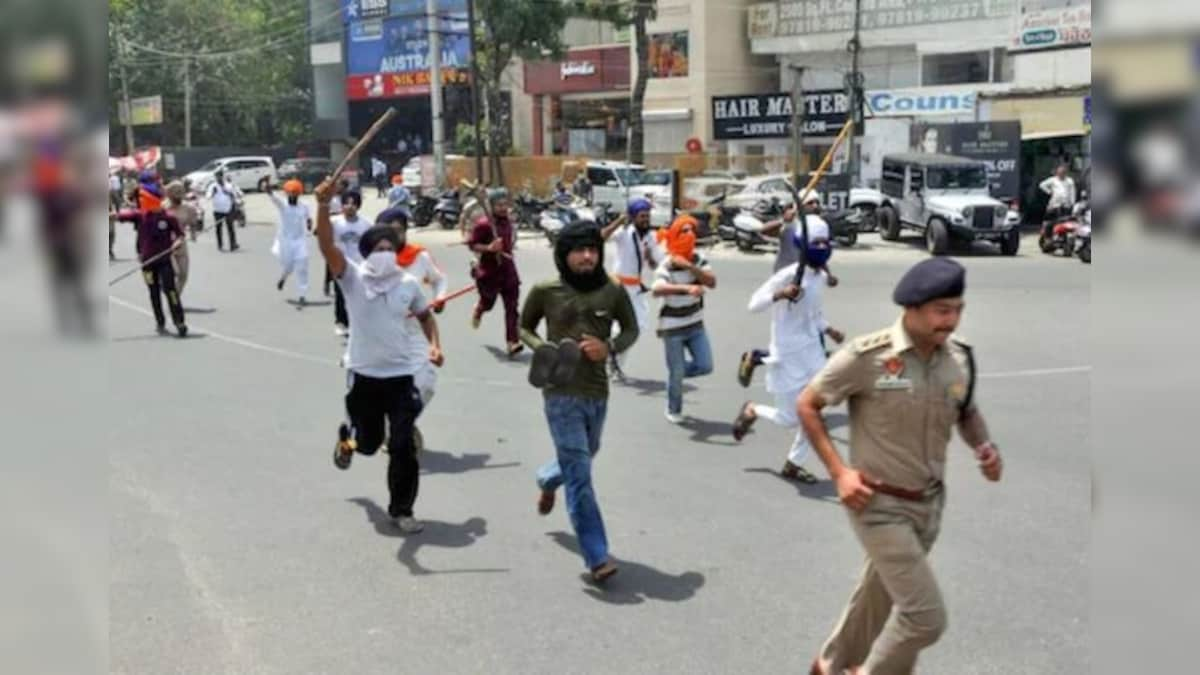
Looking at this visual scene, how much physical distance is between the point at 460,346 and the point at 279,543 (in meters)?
6.38

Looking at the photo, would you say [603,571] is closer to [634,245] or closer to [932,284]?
[932,284]

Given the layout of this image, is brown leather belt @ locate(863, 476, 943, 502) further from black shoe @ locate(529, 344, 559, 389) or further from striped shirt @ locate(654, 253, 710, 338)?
striped shirt @ locate(654, 253, 710, 338)

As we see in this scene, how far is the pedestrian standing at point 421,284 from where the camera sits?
22.8 feet

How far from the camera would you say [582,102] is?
4691 centimetres

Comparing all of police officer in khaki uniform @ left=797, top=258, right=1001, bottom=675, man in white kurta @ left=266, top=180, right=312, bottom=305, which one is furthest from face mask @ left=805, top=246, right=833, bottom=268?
man in white kurta @ left=266, top=180, right=312, bottom=305

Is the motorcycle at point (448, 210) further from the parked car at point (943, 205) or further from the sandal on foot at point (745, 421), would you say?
the sandal on foot at point (745, 421)

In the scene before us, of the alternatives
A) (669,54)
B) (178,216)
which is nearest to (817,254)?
(178,216)

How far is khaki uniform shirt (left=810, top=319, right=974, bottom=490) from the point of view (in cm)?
369

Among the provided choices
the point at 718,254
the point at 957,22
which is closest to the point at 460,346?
the point at 718,254

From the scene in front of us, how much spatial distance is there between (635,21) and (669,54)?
10.3 metres

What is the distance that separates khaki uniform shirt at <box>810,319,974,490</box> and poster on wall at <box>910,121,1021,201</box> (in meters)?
22.9

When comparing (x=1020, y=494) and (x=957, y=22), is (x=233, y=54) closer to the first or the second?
(x=957, y=22)

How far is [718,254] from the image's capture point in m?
23.7

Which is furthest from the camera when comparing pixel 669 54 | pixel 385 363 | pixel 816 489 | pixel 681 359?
pixel 669 54
